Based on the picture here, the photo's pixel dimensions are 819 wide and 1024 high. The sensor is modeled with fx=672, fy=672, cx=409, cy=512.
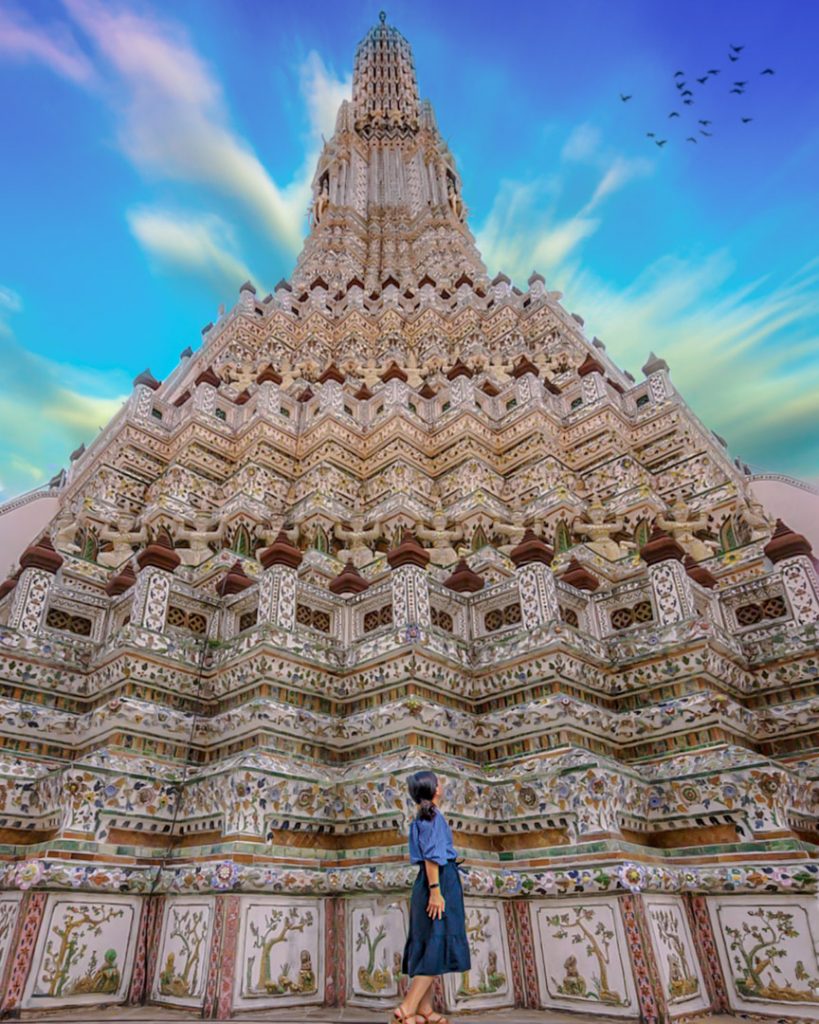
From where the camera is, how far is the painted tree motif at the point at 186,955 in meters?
4.92

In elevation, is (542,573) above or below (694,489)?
below

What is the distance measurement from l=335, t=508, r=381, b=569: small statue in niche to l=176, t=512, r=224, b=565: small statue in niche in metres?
1.85

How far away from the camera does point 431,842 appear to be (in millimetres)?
4207

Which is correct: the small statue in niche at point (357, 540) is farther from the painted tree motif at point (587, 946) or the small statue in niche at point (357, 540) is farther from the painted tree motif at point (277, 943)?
the painted tree motif at point (587, 946)

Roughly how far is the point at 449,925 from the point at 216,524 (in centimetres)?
763

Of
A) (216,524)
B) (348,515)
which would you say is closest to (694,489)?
(348,515)

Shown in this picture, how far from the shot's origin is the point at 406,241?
25.4m

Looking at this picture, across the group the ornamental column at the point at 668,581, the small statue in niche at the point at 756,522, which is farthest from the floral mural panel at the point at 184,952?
the small statue in niche at the point at 756,522

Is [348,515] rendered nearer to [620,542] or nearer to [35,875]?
[620,542]

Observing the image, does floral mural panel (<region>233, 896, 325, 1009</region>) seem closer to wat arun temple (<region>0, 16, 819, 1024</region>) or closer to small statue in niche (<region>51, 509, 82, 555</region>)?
wat arun temple (<region>0, 16, 819, 1024</region>)

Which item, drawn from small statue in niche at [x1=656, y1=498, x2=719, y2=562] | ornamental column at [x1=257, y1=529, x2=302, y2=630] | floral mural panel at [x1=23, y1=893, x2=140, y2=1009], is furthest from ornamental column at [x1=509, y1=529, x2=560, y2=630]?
floral mural panel at [x1=23, y1=893, x2=140, y2=1009]

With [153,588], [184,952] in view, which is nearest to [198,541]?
[153,588]

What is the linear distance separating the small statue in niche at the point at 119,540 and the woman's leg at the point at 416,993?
7260 millimetres

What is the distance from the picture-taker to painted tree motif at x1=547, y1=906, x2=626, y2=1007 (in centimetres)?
477
